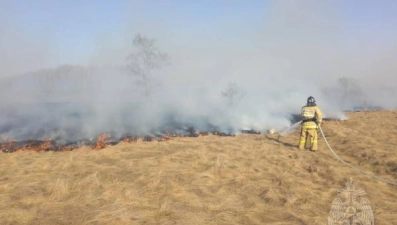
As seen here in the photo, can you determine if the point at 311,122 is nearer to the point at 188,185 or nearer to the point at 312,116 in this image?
the point at 312,116

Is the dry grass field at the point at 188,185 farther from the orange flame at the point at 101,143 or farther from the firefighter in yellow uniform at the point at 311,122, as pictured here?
the orange flame at the point at 101,143

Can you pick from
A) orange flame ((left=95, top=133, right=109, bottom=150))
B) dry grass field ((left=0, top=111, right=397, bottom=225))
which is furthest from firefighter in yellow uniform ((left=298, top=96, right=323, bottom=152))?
orange flame ((left=95, top=133, right=109, bottom=150))

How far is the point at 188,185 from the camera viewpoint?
28.9ft

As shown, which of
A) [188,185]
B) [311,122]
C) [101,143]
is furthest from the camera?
[101,143]

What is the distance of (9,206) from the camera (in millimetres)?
7082

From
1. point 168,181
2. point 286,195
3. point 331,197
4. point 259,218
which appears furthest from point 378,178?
point 168,181

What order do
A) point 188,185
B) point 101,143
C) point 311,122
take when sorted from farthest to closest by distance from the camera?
point 101,143 → point 311,122 → point 188,185

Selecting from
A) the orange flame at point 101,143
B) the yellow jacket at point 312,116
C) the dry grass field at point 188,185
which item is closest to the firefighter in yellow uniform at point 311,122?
the yellow jacket at point 312,116

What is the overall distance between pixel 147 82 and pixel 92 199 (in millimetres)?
45863

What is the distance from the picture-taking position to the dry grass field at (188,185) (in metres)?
6.82

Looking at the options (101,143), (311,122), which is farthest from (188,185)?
(101,143)

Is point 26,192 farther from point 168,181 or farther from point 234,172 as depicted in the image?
point 234,172

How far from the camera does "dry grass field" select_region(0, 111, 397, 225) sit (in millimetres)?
6824

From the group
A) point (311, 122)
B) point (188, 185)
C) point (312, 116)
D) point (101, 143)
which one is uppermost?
point (312, 116)
